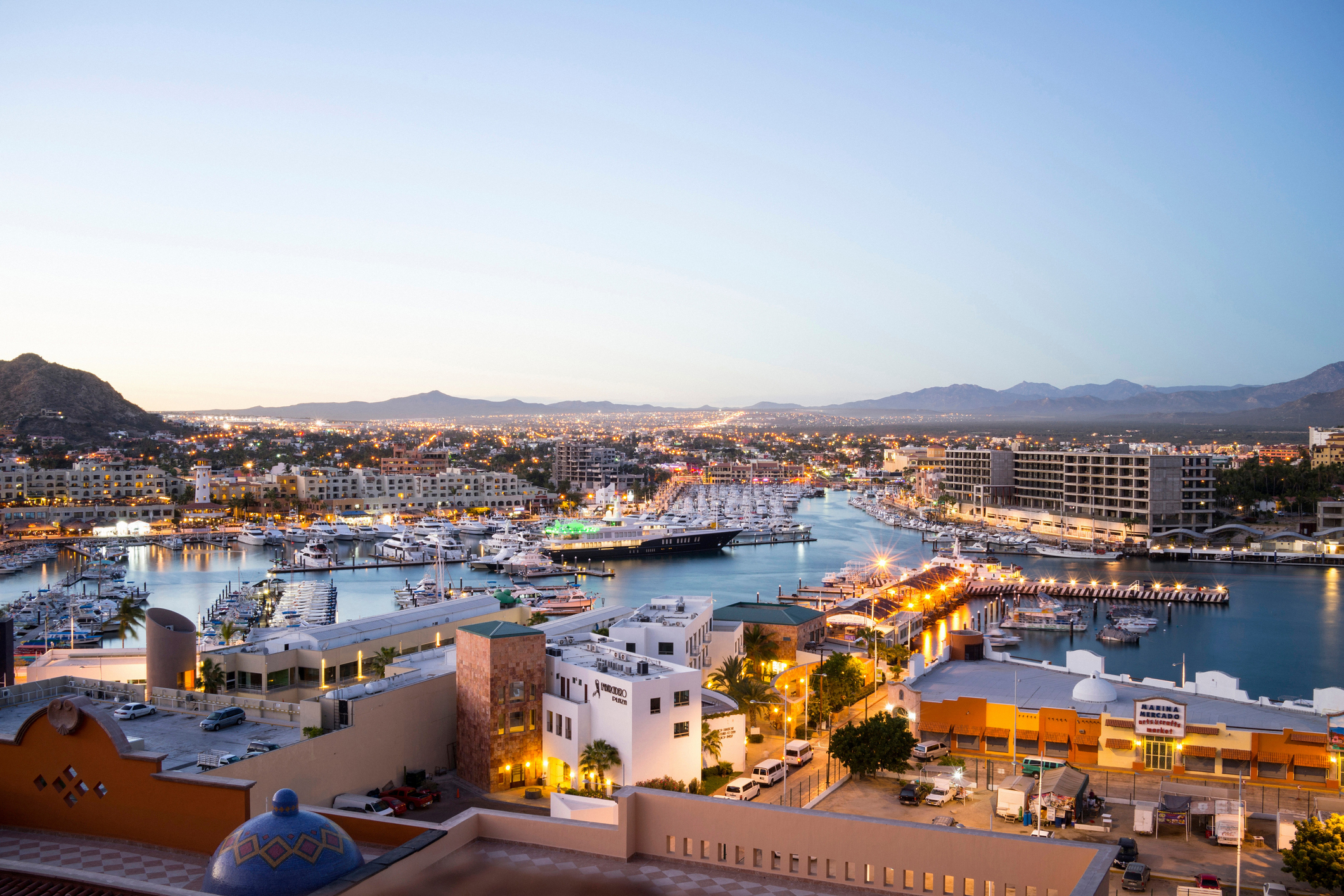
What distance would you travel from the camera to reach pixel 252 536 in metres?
54.1

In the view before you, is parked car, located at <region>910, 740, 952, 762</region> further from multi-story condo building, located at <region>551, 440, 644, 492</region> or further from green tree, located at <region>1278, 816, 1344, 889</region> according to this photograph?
multi-story condo building, located at <region>551, 440, 644, 492</region>

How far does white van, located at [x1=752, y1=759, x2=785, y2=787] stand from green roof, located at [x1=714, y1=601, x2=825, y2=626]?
6592 mm

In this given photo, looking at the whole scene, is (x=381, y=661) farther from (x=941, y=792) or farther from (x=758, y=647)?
(x=941, y=792)

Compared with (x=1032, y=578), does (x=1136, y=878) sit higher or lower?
higher

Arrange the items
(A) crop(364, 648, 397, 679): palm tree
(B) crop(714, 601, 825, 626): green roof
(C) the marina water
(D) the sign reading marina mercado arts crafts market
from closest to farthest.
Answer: (D) the sign reading marina mercado arts crafts market < (A) crop(364, 648, 397, 679): palm tree < (B) crop(714, 601, 825, 626): green roof < (C) the marina water

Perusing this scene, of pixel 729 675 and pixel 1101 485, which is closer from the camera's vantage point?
pixel 729 675

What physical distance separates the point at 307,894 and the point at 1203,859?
1029 cm

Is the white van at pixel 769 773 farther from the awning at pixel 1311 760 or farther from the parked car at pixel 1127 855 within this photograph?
the awning at pixel 1311 760

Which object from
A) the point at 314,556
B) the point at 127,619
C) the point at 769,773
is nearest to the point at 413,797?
the point at 769,773

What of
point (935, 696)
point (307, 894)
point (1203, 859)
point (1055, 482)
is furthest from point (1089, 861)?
point (1055, 482)

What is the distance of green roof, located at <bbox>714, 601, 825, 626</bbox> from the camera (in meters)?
20.9

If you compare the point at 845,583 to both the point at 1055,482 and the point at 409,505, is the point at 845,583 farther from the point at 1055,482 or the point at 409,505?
the point at 409,505

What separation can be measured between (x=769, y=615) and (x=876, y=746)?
7689mm

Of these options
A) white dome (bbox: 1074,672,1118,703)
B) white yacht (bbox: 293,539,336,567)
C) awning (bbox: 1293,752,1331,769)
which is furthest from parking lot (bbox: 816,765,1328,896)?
white yacht (bbox: 293,539,336,567)
